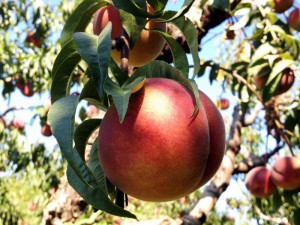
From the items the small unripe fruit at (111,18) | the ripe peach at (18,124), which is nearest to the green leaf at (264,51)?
the small unripe fruit at (111,18)

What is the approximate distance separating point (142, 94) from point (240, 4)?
48.3 inches

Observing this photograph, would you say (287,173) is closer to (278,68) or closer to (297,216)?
(297,216)

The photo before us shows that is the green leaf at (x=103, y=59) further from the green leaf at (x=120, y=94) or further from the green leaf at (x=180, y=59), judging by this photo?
the green leaf at (x=180, y=59)

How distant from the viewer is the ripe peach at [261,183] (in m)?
2.09

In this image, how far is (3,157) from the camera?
3.32m

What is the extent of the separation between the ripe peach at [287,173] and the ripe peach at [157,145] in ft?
4.93

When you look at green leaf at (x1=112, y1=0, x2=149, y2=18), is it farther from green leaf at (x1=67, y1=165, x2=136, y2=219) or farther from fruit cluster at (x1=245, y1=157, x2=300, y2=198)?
fruit cluster at (x1=245, y1=157, x2=300, y2=198)

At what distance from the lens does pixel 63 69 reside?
591 mm

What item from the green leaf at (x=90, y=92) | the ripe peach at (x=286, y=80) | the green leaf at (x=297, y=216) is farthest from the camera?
the green leaf at (x=297, y=216)

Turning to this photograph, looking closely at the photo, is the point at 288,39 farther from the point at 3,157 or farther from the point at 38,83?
the point at 3,157

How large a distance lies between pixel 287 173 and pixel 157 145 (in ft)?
5.14

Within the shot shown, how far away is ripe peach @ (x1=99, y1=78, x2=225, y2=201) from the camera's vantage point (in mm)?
517

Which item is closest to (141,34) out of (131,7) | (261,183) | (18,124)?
(131,7)

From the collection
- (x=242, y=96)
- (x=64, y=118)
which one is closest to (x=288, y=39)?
(x=242, y=96)
